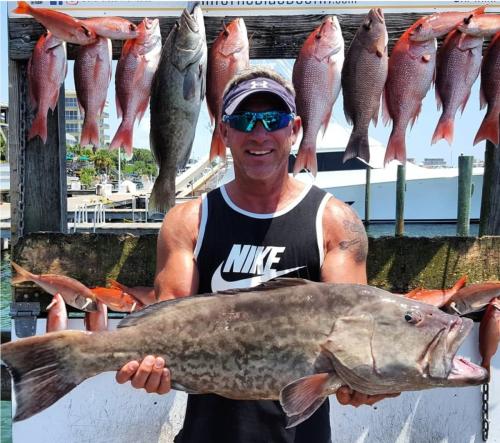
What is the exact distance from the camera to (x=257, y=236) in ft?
8.21

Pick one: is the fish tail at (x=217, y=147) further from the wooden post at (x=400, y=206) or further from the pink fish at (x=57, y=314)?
the wooden post at (x=400, y=206)

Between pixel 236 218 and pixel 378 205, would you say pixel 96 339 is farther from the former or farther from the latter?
pixel 378 205

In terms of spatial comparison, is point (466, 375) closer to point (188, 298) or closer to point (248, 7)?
point (188, 298)

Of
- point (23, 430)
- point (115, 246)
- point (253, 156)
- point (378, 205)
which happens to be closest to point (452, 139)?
point (253, 156)

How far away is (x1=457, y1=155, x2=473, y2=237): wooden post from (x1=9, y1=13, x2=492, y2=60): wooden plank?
146 inches

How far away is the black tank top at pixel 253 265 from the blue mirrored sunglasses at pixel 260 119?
35 cm

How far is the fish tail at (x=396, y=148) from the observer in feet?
12.0

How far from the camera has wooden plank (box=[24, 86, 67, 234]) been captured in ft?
12.8

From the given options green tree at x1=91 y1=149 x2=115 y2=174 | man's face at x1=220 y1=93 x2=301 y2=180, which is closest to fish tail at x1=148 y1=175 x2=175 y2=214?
man's face at x1=220 y1=93 x2=301 y2=180

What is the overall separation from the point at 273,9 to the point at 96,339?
2482 mm

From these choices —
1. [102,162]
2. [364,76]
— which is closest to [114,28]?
[364,76]

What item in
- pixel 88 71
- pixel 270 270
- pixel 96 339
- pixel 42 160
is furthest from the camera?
pixel 42 160

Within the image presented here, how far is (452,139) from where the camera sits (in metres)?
3.66

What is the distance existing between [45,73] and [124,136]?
610 millimetres
